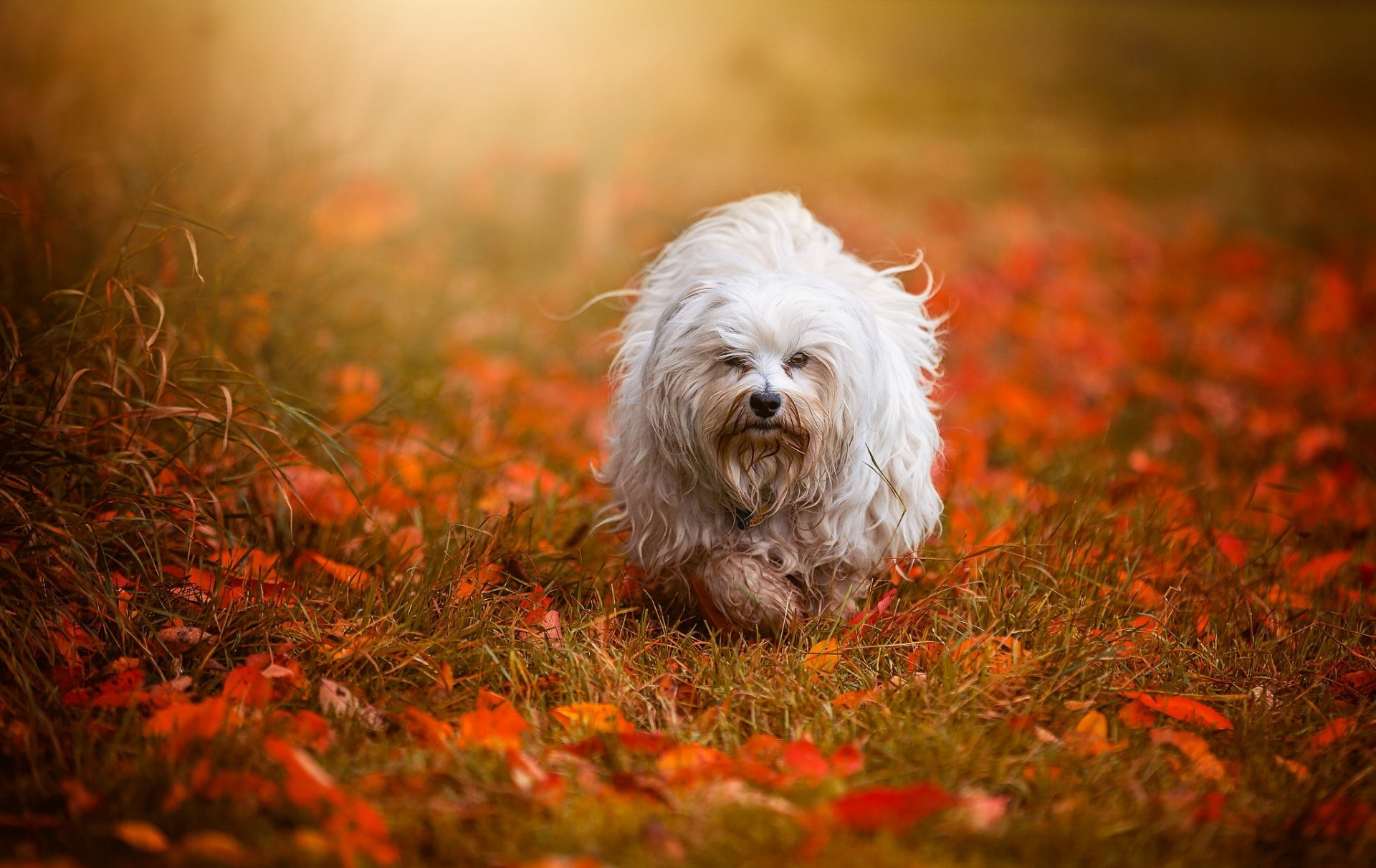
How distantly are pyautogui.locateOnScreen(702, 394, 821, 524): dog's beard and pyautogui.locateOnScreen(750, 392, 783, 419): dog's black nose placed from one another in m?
0.02

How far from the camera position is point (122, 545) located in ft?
10.1

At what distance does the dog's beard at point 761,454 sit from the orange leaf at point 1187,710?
Answer: 3.26ft

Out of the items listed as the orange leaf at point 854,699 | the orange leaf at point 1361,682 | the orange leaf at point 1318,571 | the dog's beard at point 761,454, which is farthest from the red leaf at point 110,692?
the orange leaf at point 1318,571

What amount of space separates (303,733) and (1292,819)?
2.07 meters

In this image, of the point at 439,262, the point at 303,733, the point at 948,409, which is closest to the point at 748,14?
the point at 439,262

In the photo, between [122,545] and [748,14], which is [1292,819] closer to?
[122,545]

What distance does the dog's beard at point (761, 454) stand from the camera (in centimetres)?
304

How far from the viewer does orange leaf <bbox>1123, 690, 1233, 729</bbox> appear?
277 cm

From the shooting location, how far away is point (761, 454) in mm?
3135

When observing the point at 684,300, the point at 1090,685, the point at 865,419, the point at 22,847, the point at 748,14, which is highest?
the point at 748,14

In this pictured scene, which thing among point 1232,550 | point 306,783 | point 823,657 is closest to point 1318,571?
point 1232,550

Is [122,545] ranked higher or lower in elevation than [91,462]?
lower

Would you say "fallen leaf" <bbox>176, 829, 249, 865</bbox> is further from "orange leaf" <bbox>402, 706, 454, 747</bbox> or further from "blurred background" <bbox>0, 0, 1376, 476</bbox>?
"blurred background" <bbox>0, 0, 1376, 476</bbox>

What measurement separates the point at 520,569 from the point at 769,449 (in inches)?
33.8
